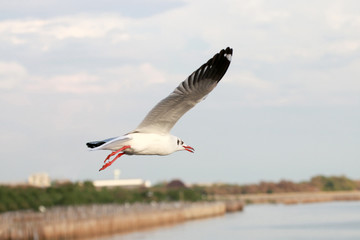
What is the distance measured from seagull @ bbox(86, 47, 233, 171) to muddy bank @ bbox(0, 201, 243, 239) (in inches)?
1167

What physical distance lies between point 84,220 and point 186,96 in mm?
36644

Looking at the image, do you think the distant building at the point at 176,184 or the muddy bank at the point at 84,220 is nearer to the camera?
the muddy bank at the point at 84,220

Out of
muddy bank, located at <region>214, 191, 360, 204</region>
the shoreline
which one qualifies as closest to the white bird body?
the shoreline

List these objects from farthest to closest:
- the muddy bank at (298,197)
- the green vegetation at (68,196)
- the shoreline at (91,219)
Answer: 1. the muddy bank at (298,197)
2. the green vegetation at (68,196)
3. the shoreline at (91,219)

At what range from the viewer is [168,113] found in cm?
1048

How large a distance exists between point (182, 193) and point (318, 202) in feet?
128

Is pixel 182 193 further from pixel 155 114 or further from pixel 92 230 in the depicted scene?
pixel 155 114

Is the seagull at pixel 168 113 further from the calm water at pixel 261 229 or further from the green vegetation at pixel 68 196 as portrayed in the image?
the green vegetation at pixel 68 196

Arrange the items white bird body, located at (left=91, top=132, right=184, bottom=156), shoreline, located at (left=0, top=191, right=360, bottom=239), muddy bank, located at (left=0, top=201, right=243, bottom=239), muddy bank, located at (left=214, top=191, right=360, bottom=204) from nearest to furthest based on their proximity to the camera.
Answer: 1. white bird body, located at (left=91, top=132, right=184, bottom=156)
2. muddy bank, located at (left=0, top=201, right=243, bottom=239)
3. shoreline, located at (left=0, top=191, right=360, bottom=239)
4. muddy bank, located at (left=214, top=191, right=360, bottom=204)

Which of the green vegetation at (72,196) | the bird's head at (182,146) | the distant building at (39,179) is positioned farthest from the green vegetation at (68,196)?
the bird's head at (182,146)

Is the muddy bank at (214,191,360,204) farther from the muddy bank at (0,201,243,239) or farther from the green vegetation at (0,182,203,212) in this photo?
the muddy bank at (0,201,243,239)

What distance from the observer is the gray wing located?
10336mm

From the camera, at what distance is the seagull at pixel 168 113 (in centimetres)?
1028

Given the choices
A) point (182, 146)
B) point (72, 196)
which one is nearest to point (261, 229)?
point (72, 196)
